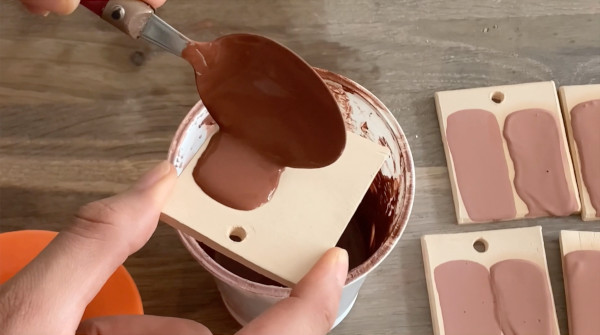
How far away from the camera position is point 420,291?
734 mm

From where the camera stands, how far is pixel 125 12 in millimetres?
513

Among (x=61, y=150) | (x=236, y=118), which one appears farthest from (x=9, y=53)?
(x=236, y=118)

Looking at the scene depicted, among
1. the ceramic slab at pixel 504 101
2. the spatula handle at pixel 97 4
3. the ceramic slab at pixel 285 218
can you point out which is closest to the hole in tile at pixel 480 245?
the ceramic slab at pixel 504 101

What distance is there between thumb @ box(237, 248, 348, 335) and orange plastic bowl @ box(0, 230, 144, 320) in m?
0.21

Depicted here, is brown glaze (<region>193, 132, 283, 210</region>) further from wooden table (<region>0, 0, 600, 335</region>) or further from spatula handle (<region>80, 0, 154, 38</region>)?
wooden table (<region>0, 0, 600, 335</region>)

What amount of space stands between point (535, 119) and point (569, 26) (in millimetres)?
159

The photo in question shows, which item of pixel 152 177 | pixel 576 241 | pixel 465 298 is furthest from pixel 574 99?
pixel 152 177

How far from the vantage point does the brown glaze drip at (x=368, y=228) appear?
0.63 metres

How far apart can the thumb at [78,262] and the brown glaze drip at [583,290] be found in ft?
1.64

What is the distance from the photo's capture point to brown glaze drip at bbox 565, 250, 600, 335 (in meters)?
0.71

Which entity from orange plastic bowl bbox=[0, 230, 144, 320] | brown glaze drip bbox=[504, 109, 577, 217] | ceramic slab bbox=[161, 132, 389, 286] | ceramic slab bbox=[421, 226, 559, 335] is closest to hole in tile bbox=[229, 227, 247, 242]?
ceramic slab bbox=[161, 132, 389, 286]

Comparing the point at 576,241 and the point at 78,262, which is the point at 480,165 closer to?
the point at 576,241

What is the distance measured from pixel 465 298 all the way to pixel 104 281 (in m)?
0.44

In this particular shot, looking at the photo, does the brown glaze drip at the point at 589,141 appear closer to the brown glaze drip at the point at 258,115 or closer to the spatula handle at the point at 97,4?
the brown glaze drip at the point at 258,115
